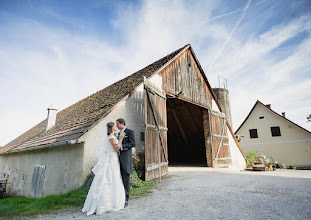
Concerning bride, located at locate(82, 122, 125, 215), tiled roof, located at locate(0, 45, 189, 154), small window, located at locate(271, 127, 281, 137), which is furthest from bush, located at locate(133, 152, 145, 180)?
small window, located at locate(271, 127, 281, 137)

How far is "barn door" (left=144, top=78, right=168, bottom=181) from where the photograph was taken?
599 centimetres

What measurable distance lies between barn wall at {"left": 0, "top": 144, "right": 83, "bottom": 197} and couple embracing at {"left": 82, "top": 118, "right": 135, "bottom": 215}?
171 cm

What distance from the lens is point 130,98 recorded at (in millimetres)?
6480

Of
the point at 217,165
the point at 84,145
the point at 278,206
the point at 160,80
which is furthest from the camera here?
the point at 217,165

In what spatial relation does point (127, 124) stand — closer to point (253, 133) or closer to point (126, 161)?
point (126, 161)

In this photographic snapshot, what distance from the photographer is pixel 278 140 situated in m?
16.0

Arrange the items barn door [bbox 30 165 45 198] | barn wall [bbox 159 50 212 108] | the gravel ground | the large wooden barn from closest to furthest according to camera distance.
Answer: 1. the gravel ground
2. the large wooden barn
3. barn door [bbox 30 165 45 198]
4. barn wall [bbox 159 50 212 108]

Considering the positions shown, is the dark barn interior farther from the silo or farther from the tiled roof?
the tiled roof

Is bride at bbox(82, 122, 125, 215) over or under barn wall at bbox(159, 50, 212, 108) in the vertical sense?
under

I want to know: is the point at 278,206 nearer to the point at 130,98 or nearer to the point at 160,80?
the point at 130,98

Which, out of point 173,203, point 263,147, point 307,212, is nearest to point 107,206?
point 173,203

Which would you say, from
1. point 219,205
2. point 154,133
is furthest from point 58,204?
point 154,133

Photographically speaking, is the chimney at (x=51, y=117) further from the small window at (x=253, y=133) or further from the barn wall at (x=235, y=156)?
the small window at (x=253, y=133)

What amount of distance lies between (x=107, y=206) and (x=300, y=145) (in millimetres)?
17534
